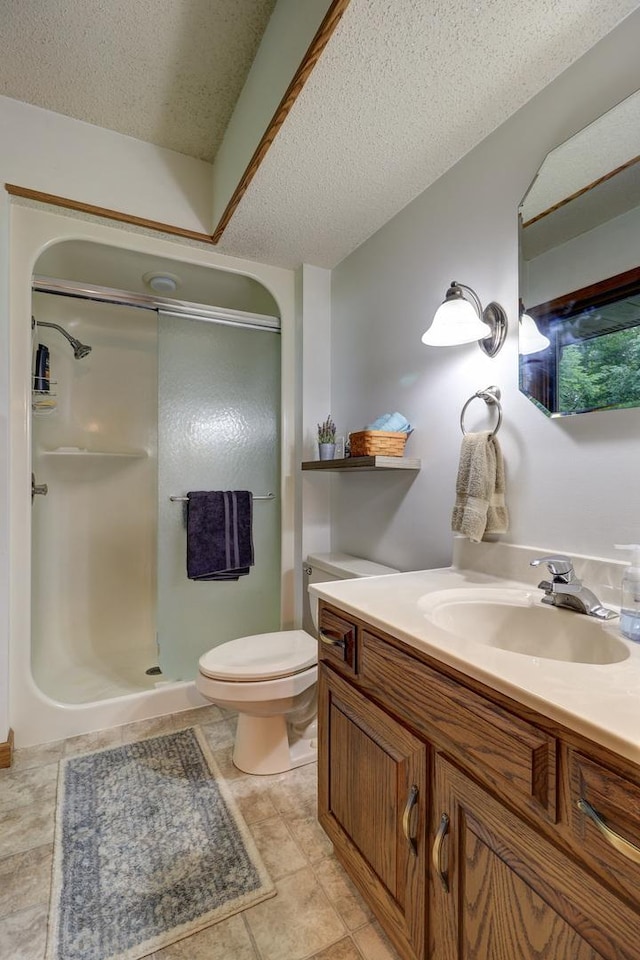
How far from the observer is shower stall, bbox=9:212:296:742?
2.08 metres

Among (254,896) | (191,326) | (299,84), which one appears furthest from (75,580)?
(299,84)

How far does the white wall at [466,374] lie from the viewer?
1.06 m

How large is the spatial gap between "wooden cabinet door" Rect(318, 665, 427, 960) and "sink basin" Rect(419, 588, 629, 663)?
0.27m

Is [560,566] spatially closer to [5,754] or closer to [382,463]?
[382,463]

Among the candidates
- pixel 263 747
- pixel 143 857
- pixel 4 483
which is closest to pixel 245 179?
pixel 4 483

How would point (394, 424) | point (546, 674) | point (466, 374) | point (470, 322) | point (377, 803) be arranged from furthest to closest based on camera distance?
1. point (394, 424)
2. point (466, 374)
3. point (470, 322)
4. point (377, 803)
5. point (546, 674)

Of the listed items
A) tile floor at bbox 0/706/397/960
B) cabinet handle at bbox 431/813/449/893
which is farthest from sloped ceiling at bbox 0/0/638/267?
tile floor at bbox 0/706/397/960

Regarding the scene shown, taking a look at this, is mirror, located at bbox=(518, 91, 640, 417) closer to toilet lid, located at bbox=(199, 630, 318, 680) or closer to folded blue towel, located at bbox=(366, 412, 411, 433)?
folded blue towel, located at bbox=(366, 412, 411, 433)

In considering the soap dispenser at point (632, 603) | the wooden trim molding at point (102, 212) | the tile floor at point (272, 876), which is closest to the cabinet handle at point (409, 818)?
the tile floor at point (272, 876)

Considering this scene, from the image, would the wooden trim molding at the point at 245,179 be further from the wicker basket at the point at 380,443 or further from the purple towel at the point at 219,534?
the purple towel at the point at 219,534

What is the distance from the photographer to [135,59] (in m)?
1.47

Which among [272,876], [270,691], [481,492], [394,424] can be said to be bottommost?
[272,876]

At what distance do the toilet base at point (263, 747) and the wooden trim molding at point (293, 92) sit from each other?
6.36ft

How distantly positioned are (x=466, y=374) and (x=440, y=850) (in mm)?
1245
